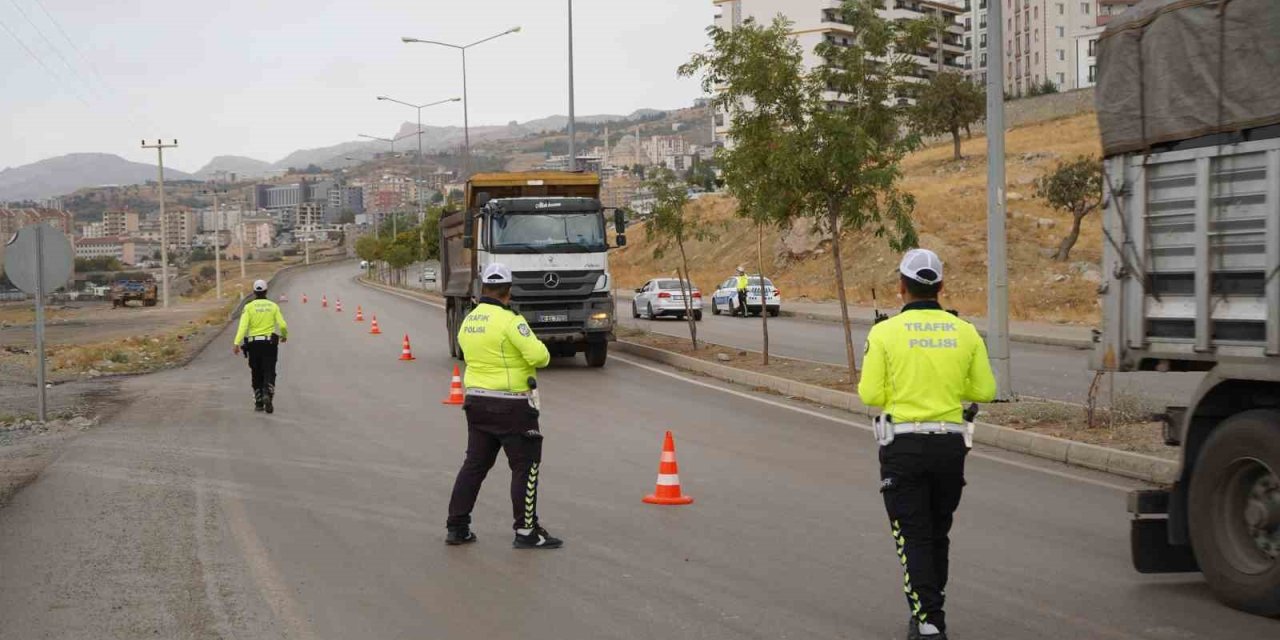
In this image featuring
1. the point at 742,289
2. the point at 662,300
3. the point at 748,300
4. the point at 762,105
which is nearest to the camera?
the point at 762,105

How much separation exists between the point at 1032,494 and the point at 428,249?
7728 cm

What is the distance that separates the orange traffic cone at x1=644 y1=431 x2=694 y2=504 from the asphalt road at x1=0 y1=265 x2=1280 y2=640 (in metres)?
0.17

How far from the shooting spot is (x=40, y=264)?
1697cm

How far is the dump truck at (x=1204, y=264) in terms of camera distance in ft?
21.3

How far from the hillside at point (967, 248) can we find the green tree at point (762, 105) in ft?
30.5

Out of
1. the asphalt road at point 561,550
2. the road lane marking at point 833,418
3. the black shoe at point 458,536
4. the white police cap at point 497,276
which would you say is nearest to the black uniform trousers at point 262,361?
the asphalt road at point 561,550

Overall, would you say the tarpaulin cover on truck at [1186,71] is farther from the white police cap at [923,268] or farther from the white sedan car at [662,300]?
the white sedan car at [662,300]

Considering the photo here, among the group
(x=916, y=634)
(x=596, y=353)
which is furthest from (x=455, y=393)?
(x=916, y=634)

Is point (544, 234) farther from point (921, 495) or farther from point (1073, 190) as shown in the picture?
point (1073, 190)

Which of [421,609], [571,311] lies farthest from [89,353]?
[421,609]

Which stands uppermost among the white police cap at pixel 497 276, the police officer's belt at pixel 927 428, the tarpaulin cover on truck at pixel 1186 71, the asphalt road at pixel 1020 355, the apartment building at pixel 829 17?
the apartment building at pixel 829 17

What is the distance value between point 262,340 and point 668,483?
348 inches

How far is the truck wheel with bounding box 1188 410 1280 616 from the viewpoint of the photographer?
6363mm

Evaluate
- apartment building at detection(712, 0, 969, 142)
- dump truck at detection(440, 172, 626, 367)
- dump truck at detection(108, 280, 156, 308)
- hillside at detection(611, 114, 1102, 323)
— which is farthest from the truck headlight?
apartment building at detection(712, 0, 969, 142)
